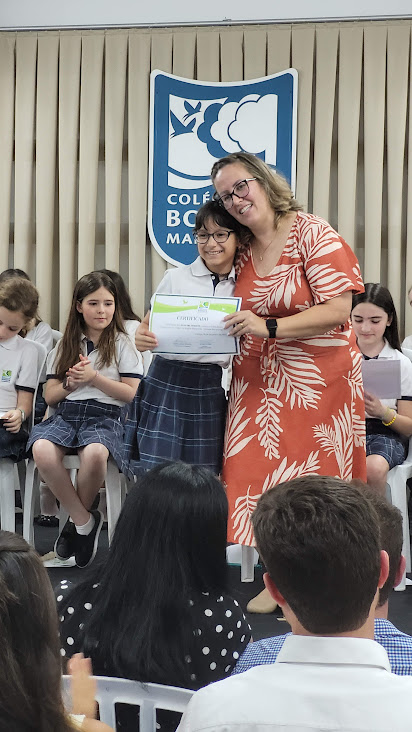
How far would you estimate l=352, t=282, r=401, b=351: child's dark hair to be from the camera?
377cm

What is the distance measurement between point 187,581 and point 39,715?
26.2 inches

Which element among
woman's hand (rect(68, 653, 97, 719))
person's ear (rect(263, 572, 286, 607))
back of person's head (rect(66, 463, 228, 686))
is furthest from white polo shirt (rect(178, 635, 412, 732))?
back of person's head (rect(66, 463, 228, 686))

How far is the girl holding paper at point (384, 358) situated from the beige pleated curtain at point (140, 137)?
4.44ft

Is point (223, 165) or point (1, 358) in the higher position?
point (223, 165)

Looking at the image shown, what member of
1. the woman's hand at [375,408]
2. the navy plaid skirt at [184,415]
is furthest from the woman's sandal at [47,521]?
the woman's hand at [375,408]

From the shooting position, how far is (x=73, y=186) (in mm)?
5379

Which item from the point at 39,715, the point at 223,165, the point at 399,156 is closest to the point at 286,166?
the point at 399,156

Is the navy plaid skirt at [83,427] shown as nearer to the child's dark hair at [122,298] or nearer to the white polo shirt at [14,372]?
the white polo shirt at [14,372]

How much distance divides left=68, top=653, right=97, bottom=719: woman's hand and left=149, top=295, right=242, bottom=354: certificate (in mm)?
1612

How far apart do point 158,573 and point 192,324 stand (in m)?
1.32

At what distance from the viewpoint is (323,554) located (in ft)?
3.47

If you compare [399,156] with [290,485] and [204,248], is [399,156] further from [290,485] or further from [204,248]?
[290,485]

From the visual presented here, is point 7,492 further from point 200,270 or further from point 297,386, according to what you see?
point 297,386

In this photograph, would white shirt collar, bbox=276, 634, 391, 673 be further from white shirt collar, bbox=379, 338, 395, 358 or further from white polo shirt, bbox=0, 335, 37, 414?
white polo shirt, bbox=0, 335, 37, 414
